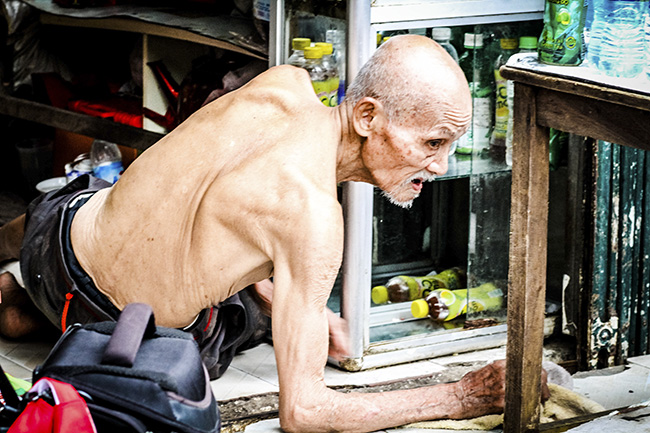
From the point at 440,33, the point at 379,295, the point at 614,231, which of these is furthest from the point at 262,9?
the point at 614,231

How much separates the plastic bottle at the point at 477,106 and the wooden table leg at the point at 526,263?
0.99 metres

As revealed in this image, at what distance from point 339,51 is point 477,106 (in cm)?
57

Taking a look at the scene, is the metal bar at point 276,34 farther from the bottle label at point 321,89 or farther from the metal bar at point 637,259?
the metal bar at point 637,259

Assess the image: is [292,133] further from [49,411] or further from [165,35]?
[165,35]

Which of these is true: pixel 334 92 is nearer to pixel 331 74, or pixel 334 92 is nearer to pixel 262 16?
pixel 331 74

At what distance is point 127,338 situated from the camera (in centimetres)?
157

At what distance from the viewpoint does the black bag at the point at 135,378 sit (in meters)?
1.54

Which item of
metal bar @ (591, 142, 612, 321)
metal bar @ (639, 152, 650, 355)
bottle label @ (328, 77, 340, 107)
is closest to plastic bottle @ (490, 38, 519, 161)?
metal bar @ (591, 142, 612, 321)

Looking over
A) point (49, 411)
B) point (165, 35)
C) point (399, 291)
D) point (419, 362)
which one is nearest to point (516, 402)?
point (419, 362)

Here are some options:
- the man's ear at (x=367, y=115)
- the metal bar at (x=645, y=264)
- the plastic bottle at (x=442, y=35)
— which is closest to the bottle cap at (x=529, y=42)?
the plastic bottle at (x=442, y=35)

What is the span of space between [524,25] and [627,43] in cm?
114

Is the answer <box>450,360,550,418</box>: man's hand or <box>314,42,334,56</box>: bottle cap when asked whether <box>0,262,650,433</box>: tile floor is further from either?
<box>314,42,334,56</box>: bottle cap

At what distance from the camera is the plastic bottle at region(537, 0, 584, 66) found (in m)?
2.27

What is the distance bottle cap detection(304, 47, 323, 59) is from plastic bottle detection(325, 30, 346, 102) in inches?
4.3
